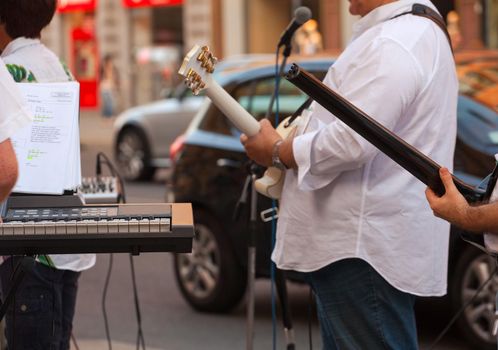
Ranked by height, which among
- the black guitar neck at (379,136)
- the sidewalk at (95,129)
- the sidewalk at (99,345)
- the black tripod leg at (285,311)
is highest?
the black guitar neck at (379,136)

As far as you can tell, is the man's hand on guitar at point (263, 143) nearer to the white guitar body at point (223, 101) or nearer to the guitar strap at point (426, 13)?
the white guitar body at point (223, 101)

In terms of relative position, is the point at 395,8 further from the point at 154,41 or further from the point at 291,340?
the point at 154,41

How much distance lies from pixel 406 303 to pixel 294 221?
1.44 ft

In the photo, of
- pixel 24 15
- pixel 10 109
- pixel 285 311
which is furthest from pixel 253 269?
pixel 10 109

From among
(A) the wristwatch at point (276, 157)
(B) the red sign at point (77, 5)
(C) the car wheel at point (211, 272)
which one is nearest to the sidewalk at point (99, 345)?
(C) the car wheel at point (211, 272)

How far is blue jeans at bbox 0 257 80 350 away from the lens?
374cm

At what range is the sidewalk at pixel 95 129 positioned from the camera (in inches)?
1003

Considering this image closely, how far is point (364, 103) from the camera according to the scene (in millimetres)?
3361

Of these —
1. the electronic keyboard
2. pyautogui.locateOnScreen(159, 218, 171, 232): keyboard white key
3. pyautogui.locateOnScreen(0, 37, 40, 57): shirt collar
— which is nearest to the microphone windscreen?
pyautogui.locateOnScreen(0, 37, 40, 57): shirt collar

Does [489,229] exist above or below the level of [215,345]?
above

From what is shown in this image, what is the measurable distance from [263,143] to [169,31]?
96.3ft

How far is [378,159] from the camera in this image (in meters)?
3.46

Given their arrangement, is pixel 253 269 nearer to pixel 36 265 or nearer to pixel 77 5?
pixel 36 265

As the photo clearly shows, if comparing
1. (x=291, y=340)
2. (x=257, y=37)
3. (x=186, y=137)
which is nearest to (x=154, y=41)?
(x=257, y=37)
